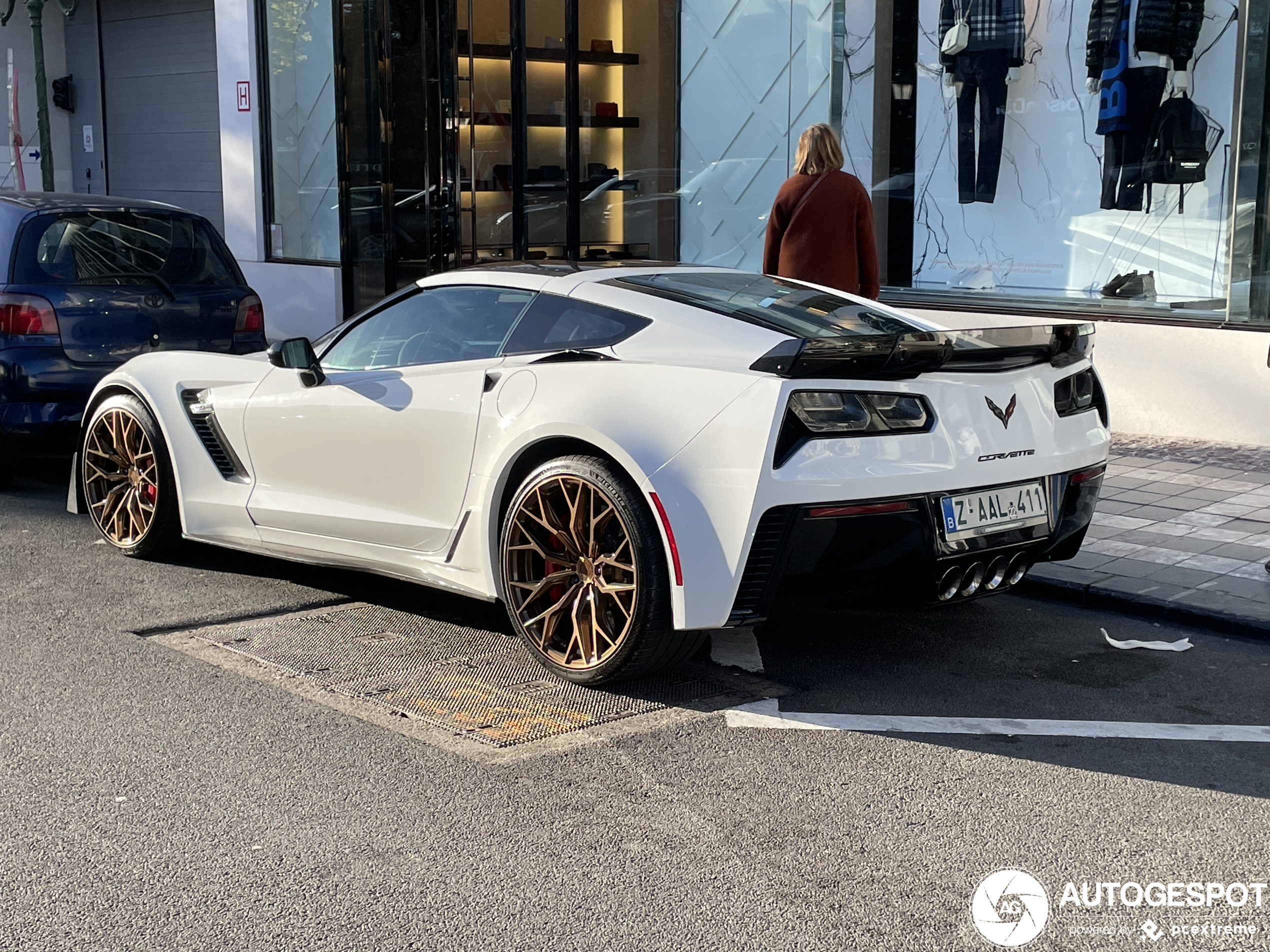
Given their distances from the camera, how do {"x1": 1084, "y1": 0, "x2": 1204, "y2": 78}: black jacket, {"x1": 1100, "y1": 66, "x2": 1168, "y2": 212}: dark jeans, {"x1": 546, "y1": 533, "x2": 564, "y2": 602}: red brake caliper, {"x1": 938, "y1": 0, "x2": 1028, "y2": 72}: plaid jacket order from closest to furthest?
{"x1": 546, "y1": 533, "x2": 564, "y2": 602}: red brake caliper < {"x1": 1084, "y1": 0, "x2": 1204, "y2": 78}: black jacket < {"x1": 1100, "y1": 66, "x2": 1168, "y2": 212}: dark jeans < {"x1": 938, "y1": 0, "x2": 1028, "y2": 72}: plaid jacket

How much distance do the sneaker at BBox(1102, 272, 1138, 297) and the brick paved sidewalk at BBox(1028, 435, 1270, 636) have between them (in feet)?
4.71

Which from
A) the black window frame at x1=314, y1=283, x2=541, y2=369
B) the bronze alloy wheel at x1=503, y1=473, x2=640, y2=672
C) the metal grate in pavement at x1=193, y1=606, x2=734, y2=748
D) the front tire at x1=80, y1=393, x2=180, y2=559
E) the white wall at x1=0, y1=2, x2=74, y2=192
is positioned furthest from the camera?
the white wall at x1=0, y1=2, x2=74, y2=192

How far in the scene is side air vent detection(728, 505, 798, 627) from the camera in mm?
4223

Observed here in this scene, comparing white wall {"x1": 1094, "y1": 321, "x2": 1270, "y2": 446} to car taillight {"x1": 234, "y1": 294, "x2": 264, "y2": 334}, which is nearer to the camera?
car taillight {"x1": 234, "y1": 294, "x2": 264, "y2": 334}

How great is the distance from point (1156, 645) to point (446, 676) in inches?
102

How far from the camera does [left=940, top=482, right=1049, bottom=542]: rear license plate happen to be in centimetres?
448

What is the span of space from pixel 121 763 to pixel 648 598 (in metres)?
1.56

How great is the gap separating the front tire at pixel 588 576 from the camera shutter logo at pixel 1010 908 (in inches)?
57.0

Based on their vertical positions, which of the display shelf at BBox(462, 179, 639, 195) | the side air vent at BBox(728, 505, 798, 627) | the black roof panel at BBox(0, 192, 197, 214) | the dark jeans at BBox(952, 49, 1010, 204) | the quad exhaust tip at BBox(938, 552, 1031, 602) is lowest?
→ the quad exhaust tip at BBox(938, 552, 1031, 602)

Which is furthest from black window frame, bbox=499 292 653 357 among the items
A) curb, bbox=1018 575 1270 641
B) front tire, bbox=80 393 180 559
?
curb, bbox=1018 575 1270 641

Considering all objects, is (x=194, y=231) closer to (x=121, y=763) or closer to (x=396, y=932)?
(x=121, y=763)

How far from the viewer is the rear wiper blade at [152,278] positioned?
8164 mm

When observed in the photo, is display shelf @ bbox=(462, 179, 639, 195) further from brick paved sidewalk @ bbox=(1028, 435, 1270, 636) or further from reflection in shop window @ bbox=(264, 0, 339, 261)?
brick paved sidewalk @ bbox=(1028, 435, 1270, 636)

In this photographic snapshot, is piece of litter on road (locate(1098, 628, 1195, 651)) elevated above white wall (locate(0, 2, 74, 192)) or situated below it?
below
